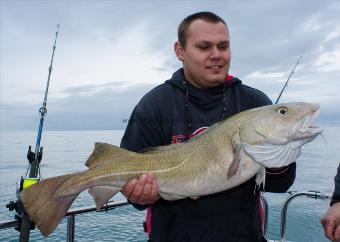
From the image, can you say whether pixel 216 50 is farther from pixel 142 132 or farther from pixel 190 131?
pixel 142 132

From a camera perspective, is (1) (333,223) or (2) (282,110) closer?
(1) (333,223)

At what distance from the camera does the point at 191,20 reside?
13.0 feet

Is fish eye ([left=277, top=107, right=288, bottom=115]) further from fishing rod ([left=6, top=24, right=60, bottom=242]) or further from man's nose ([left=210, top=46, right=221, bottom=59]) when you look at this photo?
fishing rod ([left=6, top=24, right=60, bottom=242])

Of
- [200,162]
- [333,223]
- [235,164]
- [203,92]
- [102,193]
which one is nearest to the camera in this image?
[333,223]

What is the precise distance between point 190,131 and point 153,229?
1.08 m

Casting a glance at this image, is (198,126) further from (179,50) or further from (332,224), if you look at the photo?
(332,224)

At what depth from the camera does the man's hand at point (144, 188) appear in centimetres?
332

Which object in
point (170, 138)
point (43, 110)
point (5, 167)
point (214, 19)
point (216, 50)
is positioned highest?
point (214, 19)

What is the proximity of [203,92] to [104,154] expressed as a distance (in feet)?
4.10

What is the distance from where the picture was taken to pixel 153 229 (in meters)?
3.66

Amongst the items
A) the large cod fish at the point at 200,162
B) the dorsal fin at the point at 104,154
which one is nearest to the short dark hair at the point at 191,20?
the large cod fish at the point at 200,162

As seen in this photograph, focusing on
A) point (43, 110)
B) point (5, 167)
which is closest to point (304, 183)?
point (43, 110)

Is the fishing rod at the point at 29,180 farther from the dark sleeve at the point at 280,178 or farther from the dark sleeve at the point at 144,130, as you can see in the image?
the dark sleeve at the point at 280,178

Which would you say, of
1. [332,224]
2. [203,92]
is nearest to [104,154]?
[203,92]
